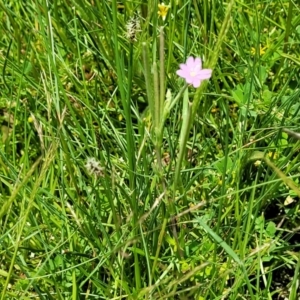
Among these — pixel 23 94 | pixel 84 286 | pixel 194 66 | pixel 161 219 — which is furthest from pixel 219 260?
pixel 23 94

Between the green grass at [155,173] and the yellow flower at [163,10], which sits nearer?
the green grass at [155,173]

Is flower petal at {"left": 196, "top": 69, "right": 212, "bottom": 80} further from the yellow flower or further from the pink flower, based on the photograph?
the yellow flower

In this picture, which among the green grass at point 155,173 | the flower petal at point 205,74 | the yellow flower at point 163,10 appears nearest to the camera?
the flower petal at point 205,74

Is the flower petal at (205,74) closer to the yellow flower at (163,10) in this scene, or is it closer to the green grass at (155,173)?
the green grass at (155,173)

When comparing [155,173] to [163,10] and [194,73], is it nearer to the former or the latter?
[194,73]

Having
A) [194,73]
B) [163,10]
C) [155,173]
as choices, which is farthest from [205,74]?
[163,10]

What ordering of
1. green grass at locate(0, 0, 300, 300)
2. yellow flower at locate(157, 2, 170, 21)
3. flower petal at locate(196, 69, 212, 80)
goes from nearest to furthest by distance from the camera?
flower petal at locate(196, 69, 212, 80), green grass at locate(0, 0, 300, 300), yellow flower at locate(157, 2, 170, 21)

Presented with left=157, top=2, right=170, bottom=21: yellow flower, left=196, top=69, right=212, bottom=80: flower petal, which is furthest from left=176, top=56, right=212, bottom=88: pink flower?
left=157, top=2, right=170, bottom=21: yellow flower

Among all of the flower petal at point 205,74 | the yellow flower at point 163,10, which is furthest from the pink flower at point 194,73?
the yellow flower at point 163,10

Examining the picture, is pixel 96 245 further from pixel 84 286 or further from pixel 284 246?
pixel 284 246
